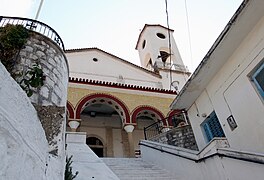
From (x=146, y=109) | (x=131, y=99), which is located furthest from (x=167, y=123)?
(x=131, y=99)

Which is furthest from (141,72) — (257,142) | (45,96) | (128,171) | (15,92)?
(15,92)

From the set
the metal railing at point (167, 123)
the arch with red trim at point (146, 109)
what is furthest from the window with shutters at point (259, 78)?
the arch with red trim at point (146, 109)

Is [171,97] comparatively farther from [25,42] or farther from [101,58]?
[25,42]

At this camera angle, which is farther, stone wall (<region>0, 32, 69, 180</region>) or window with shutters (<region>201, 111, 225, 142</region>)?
window with shutters (<region>201, 111, 225, 142</region>)

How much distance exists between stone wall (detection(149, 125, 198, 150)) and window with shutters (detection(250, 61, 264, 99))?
15.4ft

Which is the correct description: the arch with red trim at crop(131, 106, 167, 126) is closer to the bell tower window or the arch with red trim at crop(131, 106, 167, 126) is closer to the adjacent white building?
the adjacent white building

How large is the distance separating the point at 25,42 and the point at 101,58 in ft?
49.1

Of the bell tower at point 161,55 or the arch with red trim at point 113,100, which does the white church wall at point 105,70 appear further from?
the arch with red trim at point 113,100

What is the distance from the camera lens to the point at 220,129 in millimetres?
6922

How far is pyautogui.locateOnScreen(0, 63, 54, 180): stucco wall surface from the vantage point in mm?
1699

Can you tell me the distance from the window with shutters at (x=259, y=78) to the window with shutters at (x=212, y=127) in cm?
183

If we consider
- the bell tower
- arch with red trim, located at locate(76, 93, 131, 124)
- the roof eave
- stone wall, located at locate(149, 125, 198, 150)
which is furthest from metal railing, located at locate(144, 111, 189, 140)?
the roof eave

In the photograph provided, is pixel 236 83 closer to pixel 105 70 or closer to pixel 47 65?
pixel 47 65

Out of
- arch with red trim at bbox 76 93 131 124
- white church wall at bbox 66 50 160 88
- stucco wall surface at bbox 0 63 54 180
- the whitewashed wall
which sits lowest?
stucco wall surface at bbox 0 63 54 180
